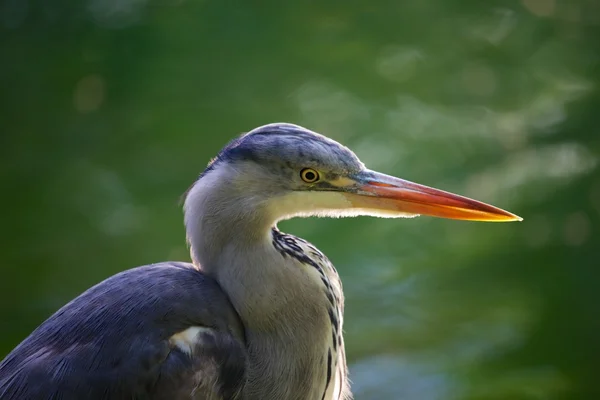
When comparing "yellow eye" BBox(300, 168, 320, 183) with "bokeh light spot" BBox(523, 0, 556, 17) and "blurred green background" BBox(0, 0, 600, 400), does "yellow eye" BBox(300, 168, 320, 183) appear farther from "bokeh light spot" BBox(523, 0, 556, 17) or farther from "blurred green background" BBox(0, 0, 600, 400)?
"bokeh light spot" BBox(523, 0, 556, 17)

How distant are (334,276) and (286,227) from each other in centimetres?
188

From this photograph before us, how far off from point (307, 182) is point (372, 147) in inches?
92.7

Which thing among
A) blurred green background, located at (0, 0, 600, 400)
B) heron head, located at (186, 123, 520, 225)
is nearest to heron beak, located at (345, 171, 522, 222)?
heron head, located at (186, 123, 520, 225)

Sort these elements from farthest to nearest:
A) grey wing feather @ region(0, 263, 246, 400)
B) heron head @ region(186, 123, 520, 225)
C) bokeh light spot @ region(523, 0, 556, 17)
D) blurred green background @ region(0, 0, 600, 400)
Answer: bokeh light spot @ region(523, 0, 556, 17) < blurred green background @ region(0, 0, 600, 400) < heron head @ region(186, 123, 520, 225) < grey wing feather @ region(0, 263, 246, 400)

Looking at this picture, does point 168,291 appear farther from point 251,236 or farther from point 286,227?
point 286,227

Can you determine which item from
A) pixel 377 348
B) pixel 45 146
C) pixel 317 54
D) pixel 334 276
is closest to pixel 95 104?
pixel 45 146

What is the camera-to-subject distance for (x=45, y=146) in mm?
4090

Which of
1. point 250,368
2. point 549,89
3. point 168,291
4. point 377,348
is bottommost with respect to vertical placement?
point 377,348

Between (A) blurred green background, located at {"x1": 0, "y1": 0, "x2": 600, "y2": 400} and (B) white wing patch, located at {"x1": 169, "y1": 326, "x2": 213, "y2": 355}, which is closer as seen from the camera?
(B) white wing patch, located at {"x1": 169, "y1": 326, "x2": 213, "y2": 355}

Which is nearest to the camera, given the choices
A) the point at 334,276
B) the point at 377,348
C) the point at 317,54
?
the point at 334,276

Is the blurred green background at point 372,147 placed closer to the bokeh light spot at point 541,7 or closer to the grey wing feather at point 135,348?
the bokeh light spot at point 541,7

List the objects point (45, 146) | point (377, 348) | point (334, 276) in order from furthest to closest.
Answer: point (45, 146) < point (377, 348) < point (334, 276)

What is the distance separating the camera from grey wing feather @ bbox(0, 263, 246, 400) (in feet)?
5.08

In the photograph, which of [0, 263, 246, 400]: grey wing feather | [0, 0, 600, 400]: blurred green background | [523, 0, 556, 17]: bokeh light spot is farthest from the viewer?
[523, 0, 556, 17]: bokeh light spot
